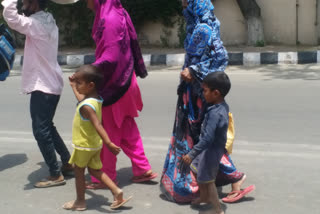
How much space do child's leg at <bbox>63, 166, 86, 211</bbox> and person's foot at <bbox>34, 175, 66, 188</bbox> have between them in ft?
1.62

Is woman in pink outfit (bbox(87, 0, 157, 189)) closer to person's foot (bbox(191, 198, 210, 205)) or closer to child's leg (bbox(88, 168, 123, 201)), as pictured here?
child's leg (bbox(88, 168, 123, 201))

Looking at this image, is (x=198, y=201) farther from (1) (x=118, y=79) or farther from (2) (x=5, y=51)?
(2) (x=5, y=51)

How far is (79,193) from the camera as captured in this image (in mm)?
3791

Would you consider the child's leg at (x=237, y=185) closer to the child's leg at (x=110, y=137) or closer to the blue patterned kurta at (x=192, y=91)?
the blue patterned kurta at (x=192, y=91)

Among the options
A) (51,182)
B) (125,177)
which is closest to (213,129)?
(125,177)

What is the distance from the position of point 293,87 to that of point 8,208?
231 inches

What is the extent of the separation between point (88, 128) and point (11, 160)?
1752 mm

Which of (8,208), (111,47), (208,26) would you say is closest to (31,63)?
(111,47)

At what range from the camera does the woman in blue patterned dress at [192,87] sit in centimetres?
372

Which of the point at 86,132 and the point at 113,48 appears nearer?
the point at 86,132

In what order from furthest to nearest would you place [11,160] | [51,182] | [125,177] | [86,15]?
[86,15], [11,160], [125,177], [51,182]

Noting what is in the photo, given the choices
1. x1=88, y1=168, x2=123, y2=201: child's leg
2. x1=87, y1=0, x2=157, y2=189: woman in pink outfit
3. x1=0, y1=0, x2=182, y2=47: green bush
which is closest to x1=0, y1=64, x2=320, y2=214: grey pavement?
x1=88, y1=168, x2=123, y2=201: child's leg

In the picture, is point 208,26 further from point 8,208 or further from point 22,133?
point 22,133

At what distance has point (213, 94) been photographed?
3477mm
